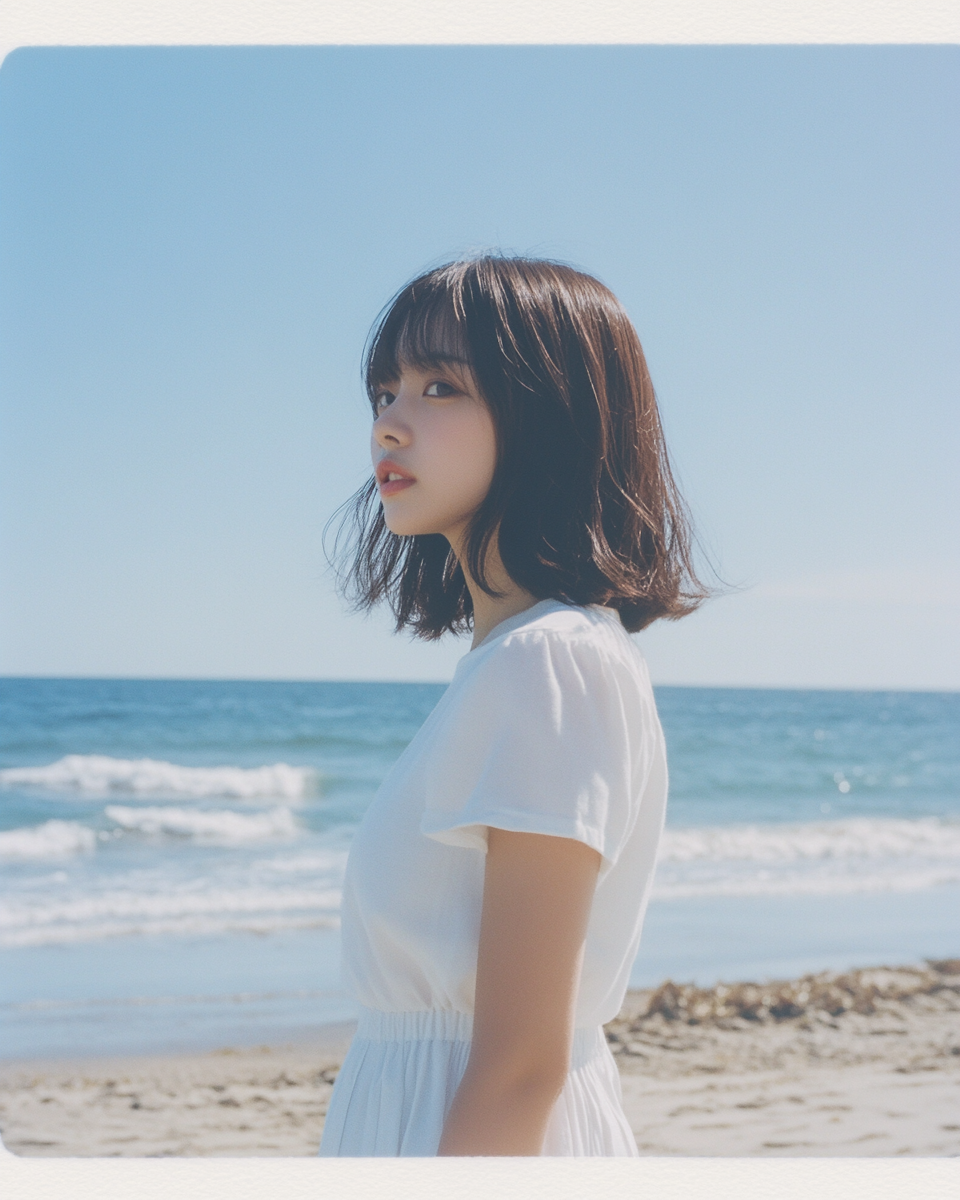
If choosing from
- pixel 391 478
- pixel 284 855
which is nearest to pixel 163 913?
pixel 284 855

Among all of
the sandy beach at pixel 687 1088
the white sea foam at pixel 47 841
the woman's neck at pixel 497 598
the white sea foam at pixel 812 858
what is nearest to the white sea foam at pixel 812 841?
the white sea foam at pixel 812 858

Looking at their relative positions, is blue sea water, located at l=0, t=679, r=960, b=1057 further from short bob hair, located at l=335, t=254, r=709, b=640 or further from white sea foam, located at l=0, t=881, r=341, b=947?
short bob hair, located at l=335, t=254, r=709, b=640

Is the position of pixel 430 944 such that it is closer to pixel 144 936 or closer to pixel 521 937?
pixel 521 937

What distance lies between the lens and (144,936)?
6527mm

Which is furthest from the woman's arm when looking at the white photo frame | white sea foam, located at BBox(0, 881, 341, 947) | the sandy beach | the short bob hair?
white sea foam, located at BBox(0, 881, 341, 947)

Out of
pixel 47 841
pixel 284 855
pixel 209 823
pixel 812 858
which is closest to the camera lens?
pixel 284 855

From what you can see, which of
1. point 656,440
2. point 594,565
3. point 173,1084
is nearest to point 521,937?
point 594,565

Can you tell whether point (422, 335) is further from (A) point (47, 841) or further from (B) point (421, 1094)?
(A) point (47, 841)

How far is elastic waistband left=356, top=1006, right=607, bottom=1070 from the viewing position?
1.02m

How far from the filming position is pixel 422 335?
1070 millimetres

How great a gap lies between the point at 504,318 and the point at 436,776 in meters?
0.44

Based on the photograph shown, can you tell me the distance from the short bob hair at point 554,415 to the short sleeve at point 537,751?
12 cm
